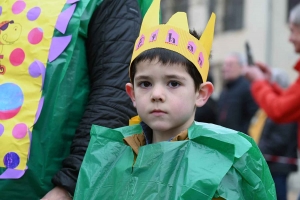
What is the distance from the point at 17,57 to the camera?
2.75 m

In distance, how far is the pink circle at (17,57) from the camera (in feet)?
9.02

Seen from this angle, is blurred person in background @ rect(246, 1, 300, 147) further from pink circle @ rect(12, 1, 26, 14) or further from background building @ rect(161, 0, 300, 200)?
background building @ rect(161, 0, 300, 200)

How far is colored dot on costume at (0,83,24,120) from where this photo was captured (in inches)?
107

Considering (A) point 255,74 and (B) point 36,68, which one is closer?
(B) point 36,68

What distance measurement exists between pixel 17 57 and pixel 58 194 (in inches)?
22.0

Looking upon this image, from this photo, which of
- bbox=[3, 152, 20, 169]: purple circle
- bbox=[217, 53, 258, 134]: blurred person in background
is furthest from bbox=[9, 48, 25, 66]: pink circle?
bbox=[217, 53, 258, 134]: blurred person in background

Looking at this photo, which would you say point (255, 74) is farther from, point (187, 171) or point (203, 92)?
point (187, 171)

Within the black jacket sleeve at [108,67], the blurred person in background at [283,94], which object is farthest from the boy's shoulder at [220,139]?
the blurred person in background at [283,94]

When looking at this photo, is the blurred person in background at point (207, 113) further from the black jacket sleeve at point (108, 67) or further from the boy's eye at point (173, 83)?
the boy's eye at point (173, 83)

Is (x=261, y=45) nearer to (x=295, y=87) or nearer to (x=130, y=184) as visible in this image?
(x=295, y=87)

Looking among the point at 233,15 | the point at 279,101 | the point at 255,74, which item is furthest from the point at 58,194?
the point at 233,15

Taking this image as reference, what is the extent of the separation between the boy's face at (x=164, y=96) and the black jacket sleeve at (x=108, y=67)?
231 millimetres

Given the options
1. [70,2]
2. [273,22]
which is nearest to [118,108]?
[70,2]

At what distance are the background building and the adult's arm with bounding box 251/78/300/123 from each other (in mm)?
7901
